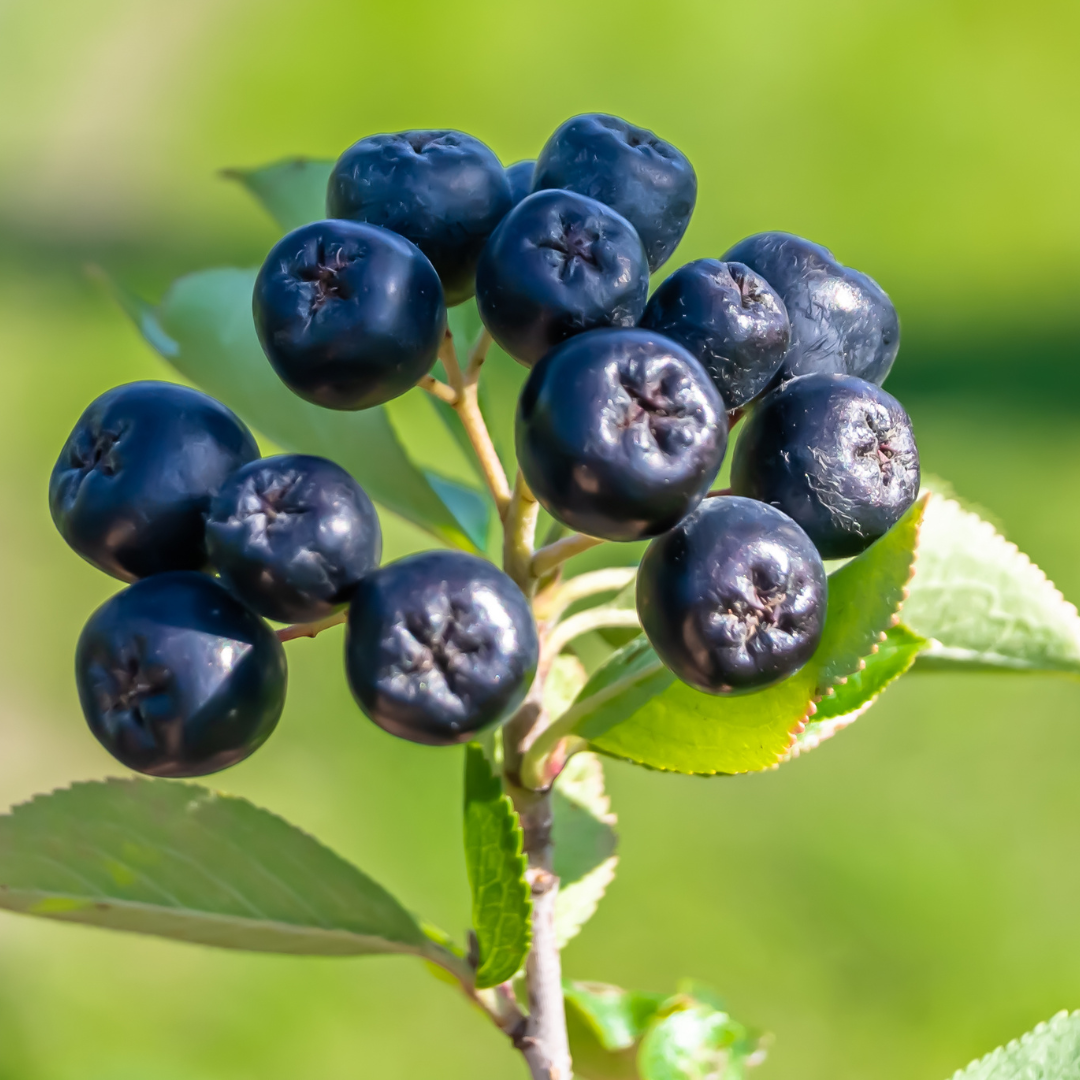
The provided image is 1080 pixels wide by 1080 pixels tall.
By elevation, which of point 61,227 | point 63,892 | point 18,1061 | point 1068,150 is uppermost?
point 1068,150

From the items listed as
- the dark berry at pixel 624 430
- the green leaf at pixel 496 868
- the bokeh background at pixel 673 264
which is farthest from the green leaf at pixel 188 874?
the bokeh background at pixel 673 264

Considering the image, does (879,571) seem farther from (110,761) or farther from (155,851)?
(110,761)

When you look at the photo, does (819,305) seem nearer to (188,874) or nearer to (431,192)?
(431,192)

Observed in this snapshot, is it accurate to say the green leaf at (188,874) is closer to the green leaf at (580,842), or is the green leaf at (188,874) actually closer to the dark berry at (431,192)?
the green leaf at (580,842)

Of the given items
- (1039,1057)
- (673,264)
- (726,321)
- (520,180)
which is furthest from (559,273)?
(673,264)

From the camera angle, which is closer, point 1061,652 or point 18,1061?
point 1061,652

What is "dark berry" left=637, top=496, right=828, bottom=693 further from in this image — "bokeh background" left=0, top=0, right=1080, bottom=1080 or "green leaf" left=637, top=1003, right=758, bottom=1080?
"bokeh background" left=0, top=0, right=1080, bottom=1080

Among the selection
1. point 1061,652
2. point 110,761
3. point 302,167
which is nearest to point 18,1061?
point 110,761
